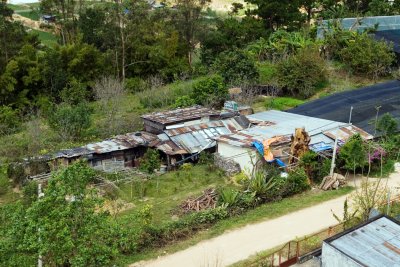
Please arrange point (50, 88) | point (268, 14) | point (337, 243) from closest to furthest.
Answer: point (337, 243) < point (50, 88) < point (268, 14)

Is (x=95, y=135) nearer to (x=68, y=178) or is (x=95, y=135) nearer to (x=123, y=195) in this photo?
(x=123, y=195)

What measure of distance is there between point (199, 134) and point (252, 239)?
665 centimetres

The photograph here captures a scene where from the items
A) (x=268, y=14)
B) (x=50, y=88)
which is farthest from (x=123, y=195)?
(x=268, y=14)

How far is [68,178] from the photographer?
29.9ft

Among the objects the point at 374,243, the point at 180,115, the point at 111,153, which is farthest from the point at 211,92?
the point at 374,243

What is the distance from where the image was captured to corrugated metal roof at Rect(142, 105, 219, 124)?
19.4 meters

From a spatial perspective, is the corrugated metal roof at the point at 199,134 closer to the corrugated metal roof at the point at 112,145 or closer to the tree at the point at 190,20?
the corrugated metal roof at the point at 112,145

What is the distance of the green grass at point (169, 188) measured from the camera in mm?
14914

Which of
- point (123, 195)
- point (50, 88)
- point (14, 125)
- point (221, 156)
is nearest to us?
point (123, 195)

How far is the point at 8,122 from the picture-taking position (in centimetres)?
2377

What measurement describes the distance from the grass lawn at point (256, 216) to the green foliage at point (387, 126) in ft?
12.5

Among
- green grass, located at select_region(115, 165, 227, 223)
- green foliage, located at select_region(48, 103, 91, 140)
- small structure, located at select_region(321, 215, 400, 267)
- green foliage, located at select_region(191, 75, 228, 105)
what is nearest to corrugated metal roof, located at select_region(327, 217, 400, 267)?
small structure, located at select_region(321, 215, 400, 267)

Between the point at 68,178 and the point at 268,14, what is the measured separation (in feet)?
95.8

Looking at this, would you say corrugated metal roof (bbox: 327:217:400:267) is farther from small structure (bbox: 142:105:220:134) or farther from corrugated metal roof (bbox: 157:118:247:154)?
small structure (bbox: 142:105:220:134)
